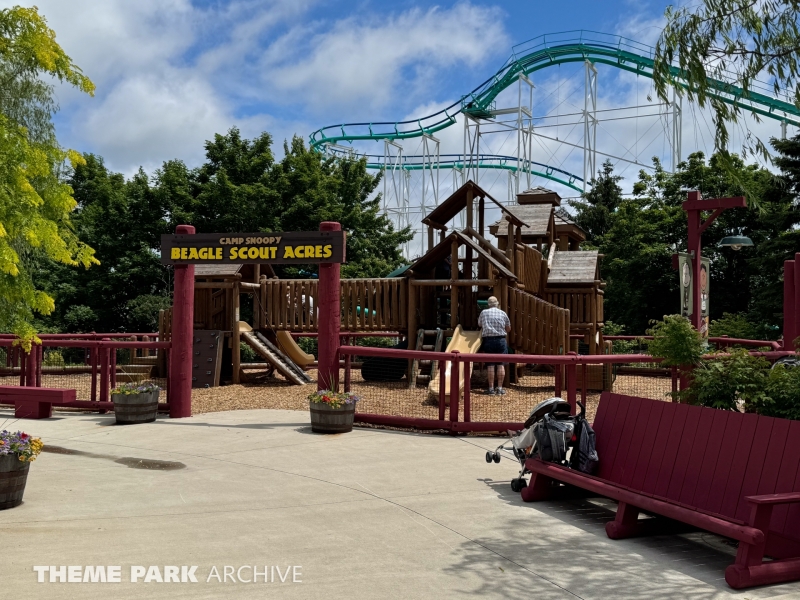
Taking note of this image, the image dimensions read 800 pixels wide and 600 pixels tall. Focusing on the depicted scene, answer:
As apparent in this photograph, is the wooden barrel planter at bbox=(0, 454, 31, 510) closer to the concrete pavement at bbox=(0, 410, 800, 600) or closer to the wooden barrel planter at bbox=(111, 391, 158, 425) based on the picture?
the concrete pavement at bbox=(0, 410, 800, 600)

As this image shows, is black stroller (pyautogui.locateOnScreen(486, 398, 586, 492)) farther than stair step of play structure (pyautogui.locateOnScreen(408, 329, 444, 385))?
No

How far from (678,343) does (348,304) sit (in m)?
10.0

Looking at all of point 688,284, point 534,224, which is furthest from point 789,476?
point 534,224

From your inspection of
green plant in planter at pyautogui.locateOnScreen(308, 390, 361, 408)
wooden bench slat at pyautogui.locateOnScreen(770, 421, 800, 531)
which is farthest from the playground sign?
wooden bench slat at pyautogui.locateOnScreen(770, 421, 800, 531)

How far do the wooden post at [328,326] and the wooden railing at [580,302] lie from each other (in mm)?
8647

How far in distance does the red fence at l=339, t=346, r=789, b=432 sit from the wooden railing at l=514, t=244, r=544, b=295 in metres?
2.06

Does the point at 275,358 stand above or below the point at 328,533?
above

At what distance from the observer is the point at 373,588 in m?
4.72

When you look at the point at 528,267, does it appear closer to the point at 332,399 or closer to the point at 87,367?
the point at 332,399

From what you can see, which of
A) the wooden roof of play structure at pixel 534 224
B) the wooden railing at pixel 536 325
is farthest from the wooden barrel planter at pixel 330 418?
the wooden roof of play structure at pixel 534 224

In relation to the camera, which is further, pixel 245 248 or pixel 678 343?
pixel 245 248

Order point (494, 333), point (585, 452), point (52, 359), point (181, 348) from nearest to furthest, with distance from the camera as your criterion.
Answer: point (585, 452) < point (181, 348) < point (494, 333) < point (52, 359)

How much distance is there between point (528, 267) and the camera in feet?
61.6

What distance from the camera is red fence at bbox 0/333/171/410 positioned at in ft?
41.1
